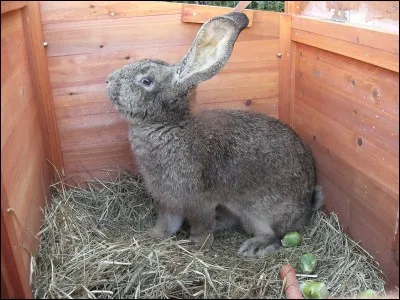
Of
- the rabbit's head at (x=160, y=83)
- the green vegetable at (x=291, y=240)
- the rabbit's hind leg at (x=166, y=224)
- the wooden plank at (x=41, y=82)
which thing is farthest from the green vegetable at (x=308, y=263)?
the wooden plank at (x=41, y=82)

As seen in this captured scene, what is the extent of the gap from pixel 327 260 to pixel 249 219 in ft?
2.02

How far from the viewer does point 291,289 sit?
281cm

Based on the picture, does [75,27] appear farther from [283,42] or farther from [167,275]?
[167,275]

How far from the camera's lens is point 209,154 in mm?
3430

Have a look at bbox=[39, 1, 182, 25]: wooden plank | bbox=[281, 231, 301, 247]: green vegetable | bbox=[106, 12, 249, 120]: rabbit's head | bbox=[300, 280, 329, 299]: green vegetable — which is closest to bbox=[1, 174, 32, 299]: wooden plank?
bbox=[106, 12, 249, 120]: rabbit's head

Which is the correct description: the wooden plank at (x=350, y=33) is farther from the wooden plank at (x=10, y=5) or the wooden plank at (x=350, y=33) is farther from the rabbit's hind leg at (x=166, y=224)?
the wooden plank at (x=10, y=5)

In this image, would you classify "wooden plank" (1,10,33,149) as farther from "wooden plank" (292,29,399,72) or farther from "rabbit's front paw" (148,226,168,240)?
"wooden plank" (292,29,399,72)

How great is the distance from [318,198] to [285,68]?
1042mm

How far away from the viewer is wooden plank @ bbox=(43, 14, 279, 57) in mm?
3549

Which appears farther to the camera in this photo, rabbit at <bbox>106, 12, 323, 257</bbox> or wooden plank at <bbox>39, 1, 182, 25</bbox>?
wooden plank at <bbox>39, 1, 182, 25</bbox>

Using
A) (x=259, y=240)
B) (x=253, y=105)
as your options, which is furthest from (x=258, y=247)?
(x=253, y=105)

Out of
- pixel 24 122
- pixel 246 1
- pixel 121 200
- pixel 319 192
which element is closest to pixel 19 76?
pixel 24 122

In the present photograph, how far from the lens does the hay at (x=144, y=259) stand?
2.79m

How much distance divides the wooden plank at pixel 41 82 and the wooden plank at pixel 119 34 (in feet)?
0.27
